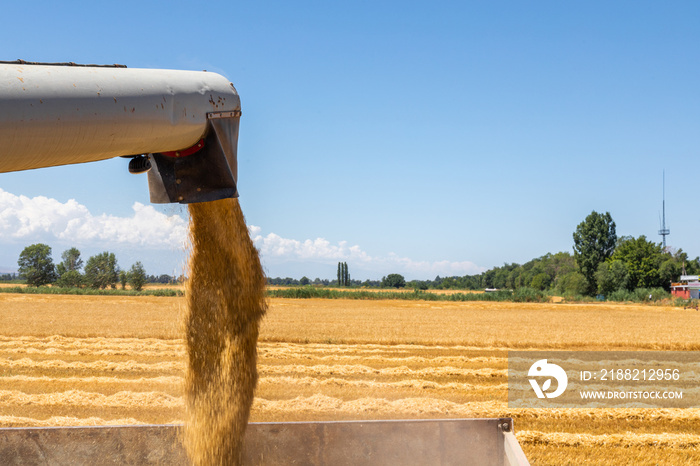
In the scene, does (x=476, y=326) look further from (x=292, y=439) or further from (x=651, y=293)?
(x=651, y=293)

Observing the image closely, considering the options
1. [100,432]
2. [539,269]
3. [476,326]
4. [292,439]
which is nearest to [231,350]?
[292,439]

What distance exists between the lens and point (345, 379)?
916 cm

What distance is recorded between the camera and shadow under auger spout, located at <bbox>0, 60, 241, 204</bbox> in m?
1.67

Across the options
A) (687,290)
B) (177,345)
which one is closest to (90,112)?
(177,345)

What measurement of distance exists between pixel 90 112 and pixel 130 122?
17 cm

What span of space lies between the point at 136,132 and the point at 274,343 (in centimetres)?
1170

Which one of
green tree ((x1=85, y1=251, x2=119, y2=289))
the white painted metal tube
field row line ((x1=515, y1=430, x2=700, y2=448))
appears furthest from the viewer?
green tree ((x1=85, y1=251, x2=119, y2=289))

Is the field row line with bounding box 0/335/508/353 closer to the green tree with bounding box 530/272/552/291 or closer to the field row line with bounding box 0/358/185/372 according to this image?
the field row line with bounding box 0/358/185/372

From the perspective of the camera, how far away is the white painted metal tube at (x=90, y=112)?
5.41ft

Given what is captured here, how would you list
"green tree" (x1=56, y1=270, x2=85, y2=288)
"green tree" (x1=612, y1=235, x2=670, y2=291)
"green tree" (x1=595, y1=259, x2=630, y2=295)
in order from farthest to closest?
1. "green tree" (x1=612, y1=235, x2=670, y2=291)
2. "green tree" (x1=56, y1=270, x2=85, y2=288)
3. "green tree" (x1=595, y1=259, x2=630, y2=295)

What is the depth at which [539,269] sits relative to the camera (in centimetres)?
9331

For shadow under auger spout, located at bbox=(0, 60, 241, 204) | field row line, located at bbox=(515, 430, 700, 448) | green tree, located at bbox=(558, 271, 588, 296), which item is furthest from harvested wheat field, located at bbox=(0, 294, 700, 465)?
green tree, located at bbox=(558, 271, 588, 296)

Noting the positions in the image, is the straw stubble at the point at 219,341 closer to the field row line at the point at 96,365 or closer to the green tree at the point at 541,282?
the field row line at the point at 96,365

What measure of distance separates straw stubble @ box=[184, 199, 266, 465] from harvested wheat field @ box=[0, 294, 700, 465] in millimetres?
211
